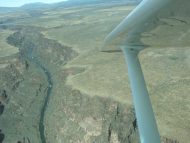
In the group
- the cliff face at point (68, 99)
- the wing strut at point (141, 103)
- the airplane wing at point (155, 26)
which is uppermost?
the airplane wing at point (155, 26)

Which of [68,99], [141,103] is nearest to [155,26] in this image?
[141,103]

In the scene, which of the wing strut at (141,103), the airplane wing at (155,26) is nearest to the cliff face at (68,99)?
the wing strut at (141,103)

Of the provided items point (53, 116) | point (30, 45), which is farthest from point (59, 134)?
point (30, 45)

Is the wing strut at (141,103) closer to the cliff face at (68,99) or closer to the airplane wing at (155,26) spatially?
the airplane wing at (155,26)

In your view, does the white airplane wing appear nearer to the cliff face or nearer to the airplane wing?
the airplane wing

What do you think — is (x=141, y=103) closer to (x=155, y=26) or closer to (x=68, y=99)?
(x=155, y=26)

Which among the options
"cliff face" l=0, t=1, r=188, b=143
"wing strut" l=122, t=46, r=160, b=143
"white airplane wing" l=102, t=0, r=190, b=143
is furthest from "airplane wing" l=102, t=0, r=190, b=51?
"cliff face" l=0, t=1, r=188, b=143
